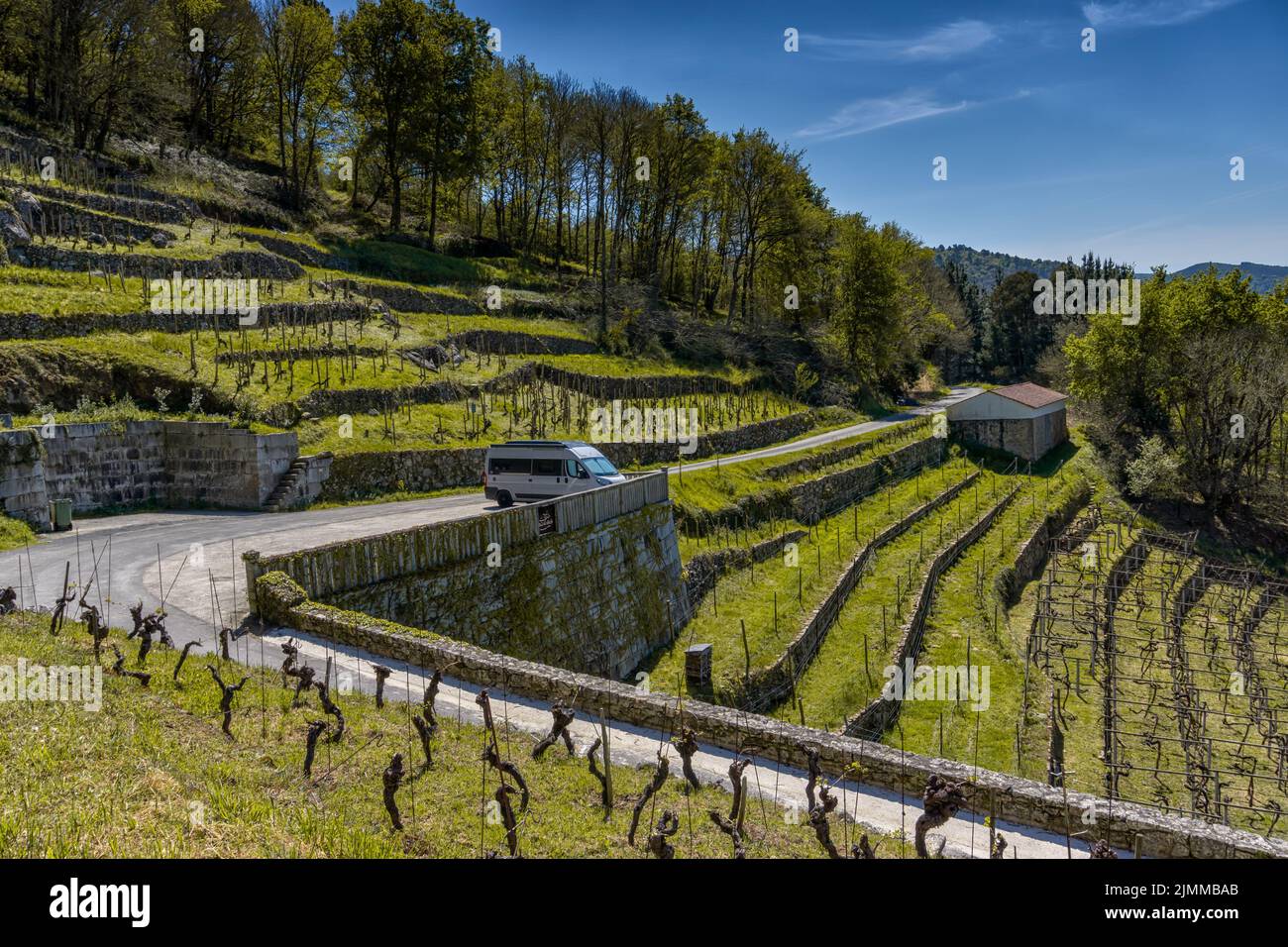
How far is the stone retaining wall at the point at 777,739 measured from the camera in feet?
24.2

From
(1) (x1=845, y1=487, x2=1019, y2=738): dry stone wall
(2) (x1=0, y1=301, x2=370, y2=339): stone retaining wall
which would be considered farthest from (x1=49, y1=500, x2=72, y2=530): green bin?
(1) (x1=845, y1=487, x2=1019, y2=738): dry stone wall

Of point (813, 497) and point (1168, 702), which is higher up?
point (813, 497)

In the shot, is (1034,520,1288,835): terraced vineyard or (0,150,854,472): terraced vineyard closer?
(1034,520,1288,835): terraced vineyard

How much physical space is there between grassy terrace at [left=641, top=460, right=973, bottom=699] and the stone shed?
19114 millimetres

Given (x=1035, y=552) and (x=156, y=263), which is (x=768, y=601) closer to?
(x=1035, y=552)

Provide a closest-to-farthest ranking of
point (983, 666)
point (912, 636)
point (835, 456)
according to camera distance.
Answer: point (983, 666) → point (912, 636) → point (835, 456)

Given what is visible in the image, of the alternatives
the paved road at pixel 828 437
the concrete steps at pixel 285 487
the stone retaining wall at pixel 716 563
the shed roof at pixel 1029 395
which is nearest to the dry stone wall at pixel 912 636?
the stone retaining wall at pixel 716 563

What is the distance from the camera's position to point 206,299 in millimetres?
26062

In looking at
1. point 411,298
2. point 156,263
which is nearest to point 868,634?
point 411,298

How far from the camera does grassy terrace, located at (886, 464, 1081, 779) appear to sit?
17859mm

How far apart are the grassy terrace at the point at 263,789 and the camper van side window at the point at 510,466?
11.6 meters

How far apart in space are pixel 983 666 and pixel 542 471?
1335 centimetres

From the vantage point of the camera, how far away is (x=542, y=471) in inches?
814

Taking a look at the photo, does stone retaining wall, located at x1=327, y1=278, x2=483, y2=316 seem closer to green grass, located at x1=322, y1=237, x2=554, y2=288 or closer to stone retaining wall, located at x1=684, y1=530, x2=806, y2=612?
green grass, located at x1=322, y1=237, x2=554, y2=288
